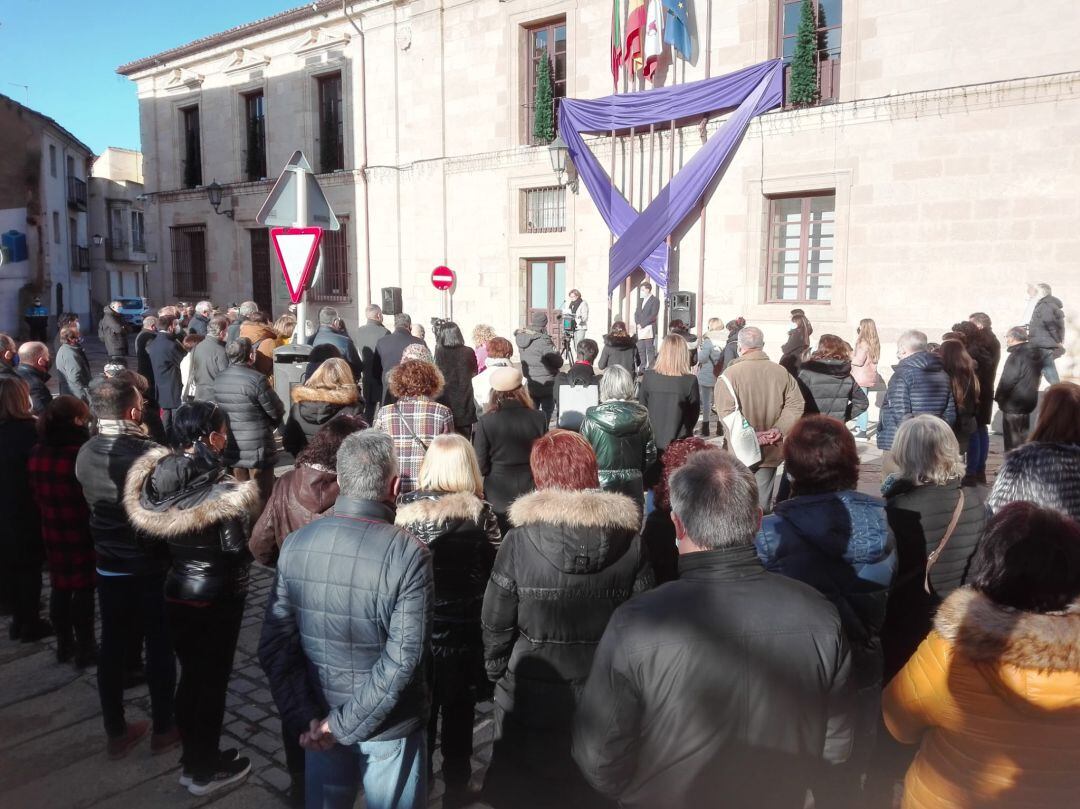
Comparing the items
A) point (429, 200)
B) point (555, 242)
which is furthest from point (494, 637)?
point (429, 200)

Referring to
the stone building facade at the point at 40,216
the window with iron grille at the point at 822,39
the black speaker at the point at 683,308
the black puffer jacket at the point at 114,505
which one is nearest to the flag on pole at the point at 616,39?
the window with iron grille at the point at 822,39

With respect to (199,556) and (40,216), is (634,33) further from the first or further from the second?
(40,216)

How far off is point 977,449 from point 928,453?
4.96m

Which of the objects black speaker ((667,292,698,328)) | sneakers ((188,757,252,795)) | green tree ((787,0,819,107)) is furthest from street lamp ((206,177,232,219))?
sneakers ((188,757,252,795))

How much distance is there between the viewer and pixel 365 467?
2574mm

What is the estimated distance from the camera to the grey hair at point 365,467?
101 inches

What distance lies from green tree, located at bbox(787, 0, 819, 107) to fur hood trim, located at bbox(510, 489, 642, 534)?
506 inches

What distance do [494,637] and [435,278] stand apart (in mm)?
16045

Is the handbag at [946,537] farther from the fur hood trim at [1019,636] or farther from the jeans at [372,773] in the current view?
the jeans at [372,773]

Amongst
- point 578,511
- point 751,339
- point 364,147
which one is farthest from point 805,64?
point 578,511

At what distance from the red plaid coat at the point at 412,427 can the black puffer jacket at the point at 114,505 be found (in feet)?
4.30

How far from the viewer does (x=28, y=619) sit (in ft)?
16.5

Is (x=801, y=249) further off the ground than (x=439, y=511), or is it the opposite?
(x=801, y=249)

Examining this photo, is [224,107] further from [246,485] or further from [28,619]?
[246,485]
